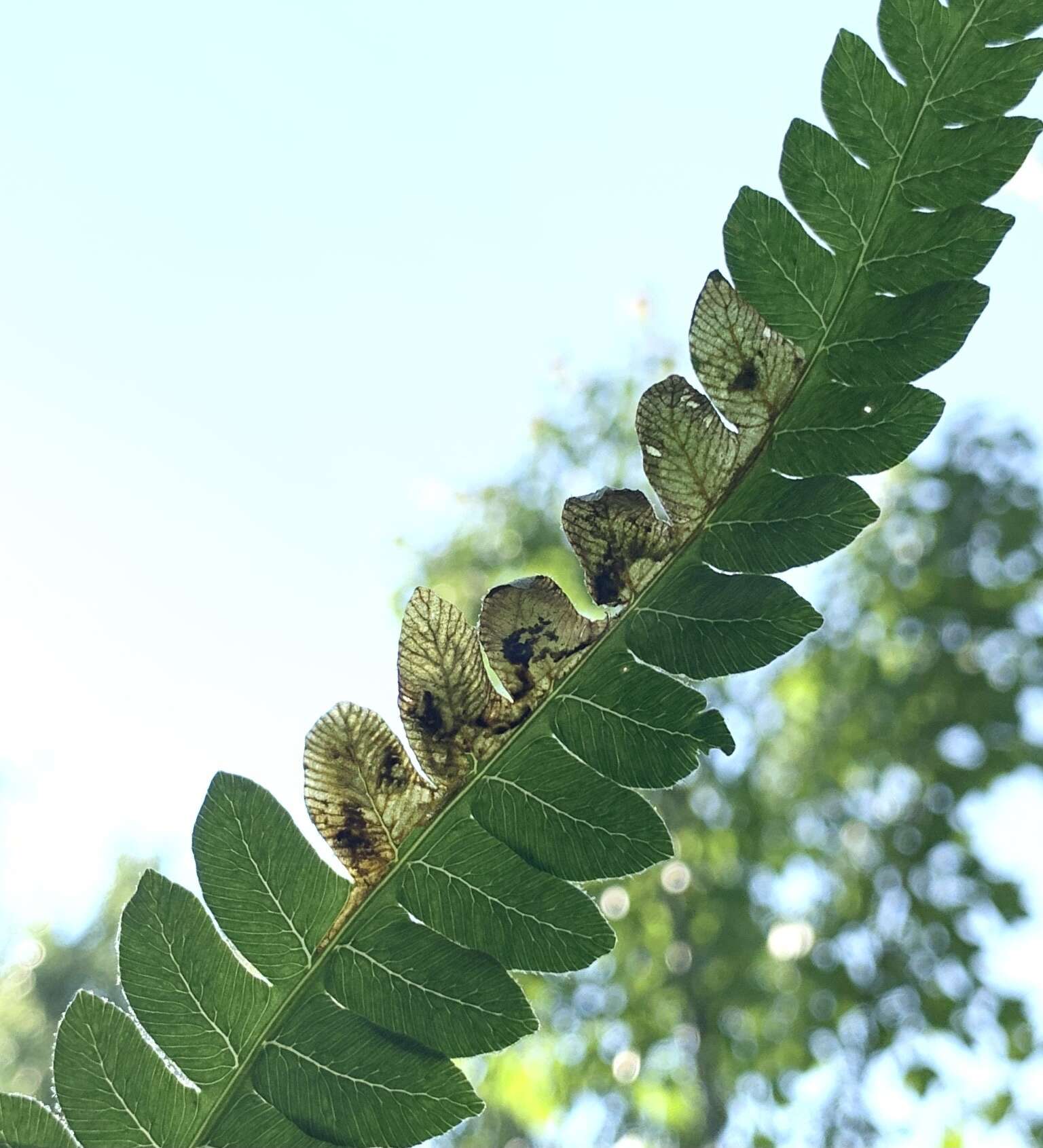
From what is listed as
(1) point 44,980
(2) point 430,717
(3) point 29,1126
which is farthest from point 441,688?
(1) point 44,980

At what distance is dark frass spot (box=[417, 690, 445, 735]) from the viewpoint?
1.50ft

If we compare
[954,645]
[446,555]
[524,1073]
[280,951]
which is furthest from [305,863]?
[446,555]

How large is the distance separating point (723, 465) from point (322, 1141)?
324 millimetres

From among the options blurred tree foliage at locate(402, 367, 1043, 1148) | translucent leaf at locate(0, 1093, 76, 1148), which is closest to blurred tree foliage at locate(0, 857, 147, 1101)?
blurred tree foliage at locate(402, 367, 1043, 1148)

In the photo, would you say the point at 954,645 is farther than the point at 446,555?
No

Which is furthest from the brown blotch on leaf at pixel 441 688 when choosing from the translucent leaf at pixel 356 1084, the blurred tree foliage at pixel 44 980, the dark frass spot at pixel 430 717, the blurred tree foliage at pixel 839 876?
the blurred tree foliage at pixel 44 980

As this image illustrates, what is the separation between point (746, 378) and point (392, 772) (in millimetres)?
227

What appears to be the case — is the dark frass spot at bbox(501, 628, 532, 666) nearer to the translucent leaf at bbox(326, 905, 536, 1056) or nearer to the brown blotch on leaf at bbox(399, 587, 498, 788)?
the brown blotch on leaf at bbox(399, 587, 498, 788)

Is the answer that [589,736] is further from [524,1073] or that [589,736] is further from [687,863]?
[687,863]

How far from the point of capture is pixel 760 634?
0.45m

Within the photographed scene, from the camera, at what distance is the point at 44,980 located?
11.2 meters

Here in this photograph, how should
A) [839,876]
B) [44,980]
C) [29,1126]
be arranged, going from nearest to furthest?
[29,1126] < [839,876] < [44,980]

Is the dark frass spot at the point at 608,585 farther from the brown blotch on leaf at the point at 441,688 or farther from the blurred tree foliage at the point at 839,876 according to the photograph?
the blurred tree foliage at the point at 839,876

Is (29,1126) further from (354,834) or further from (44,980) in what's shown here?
(44,980)
